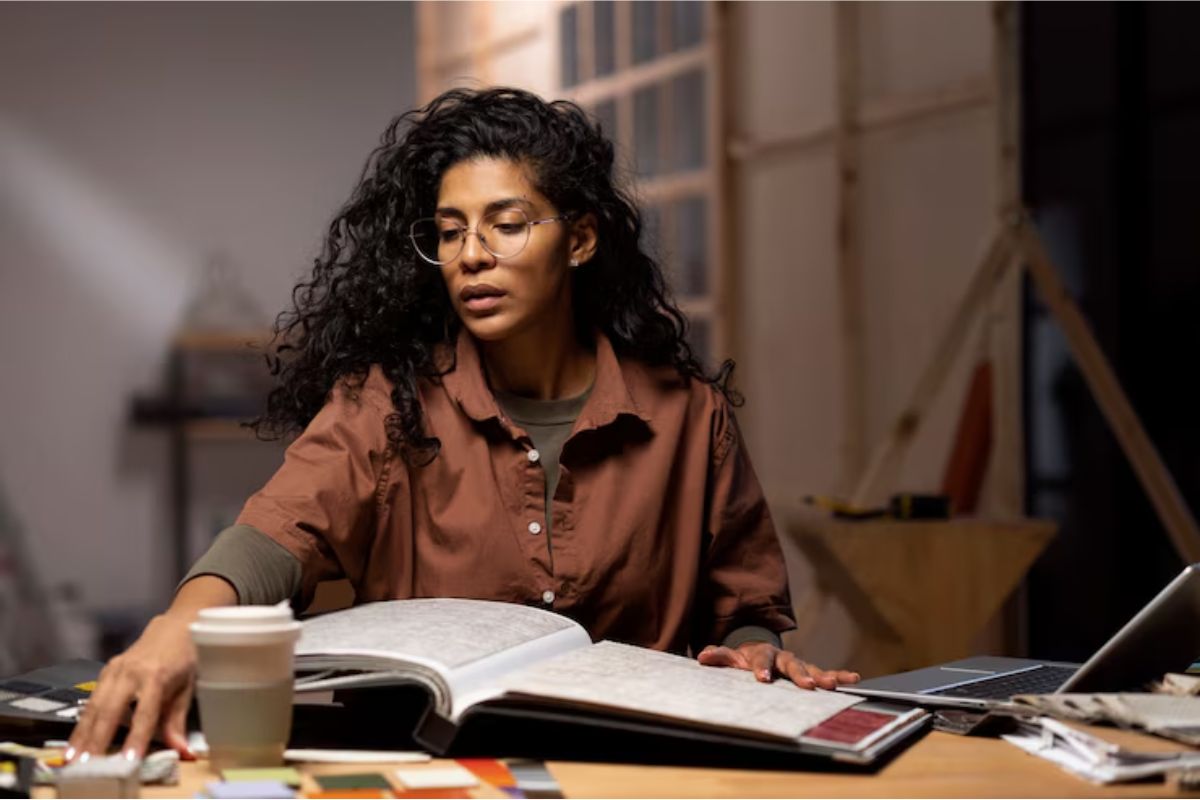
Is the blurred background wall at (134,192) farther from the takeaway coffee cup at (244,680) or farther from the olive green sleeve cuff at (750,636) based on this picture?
the takeaway coffee cup at (244,680)

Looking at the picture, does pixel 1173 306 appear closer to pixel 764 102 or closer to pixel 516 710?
pixel 764 102

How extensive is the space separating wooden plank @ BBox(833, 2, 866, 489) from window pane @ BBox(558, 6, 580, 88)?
138cm

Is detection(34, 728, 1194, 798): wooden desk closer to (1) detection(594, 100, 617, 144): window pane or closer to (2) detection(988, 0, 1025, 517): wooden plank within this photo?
(2) detection(988, 0, 1025, 517): wooden plank

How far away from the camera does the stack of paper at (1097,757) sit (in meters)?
1.16

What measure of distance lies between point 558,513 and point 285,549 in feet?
1.10

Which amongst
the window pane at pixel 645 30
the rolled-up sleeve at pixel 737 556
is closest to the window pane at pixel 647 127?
the window pane at pixel 645 30

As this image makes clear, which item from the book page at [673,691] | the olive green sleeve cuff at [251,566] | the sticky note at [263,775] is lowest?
the sticky note at [263,775]

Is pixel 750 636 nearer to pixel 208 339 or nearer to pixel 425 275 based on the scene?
pixel 425 275

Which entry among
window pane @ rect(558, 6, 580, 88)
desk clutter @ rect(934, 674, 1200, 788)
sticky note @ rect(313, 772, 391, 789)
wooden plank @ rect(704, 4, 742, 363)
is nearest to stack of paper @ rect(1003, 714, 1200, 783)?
desk clutter @ rect(934, 674, 1200, 788)

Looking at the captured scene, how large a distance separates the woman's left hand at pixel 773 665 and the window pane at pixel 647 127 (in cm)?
399

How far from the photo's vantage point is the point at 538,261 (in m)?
1.84

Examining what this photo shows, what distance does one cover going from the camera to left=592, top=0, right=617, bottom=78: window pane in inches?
218

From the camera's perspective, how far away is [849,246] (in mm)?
4598

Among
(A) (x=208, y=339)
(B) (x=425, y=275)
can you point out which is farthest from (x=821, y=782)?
(A) (x=208, y=339)
